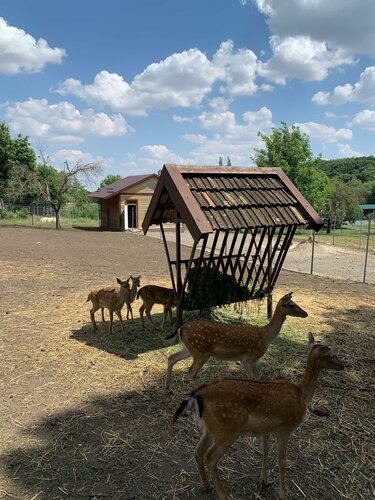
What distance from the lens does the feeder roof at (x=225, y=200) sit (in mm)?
6191

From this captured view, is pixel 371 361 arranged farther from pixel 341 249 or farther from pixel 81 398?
pixel 341 249

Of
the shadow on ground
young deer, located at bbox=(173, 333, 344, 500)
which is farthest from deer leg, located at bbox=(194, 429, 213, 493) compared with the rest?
the shadow on ground

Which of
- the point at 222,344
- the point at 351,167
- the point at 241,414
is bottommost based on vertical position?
the point at 222,344

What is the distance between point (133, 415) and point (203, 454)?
151 centimetres

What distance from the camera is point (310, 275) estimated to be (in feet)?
45.0

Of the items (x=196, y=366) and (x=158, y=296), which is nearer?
(x=196, y=366)

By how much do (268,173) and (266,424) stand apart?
19.0 feet

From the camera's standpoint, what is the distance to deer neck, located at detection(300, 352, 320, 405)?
359 cm

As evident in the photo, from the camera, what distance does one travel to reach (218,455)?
3.20 m

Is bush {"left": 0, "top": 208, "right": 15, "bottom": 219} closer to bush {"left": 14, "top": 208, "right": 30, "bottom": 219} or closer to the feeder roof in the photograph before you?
bush {"left": 14, "top": 208, "right": 30, "bottom": 219}

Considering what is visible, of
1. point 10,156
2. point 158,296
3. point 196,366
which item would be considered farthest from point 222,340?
point 10,156

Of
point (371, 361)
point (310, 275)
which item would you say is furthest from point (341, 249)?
point (371, 361)

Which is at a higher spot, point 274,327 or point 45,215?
point 274,327

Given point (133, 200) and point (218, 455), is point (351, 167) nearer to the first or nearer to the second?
point (133, 200)
